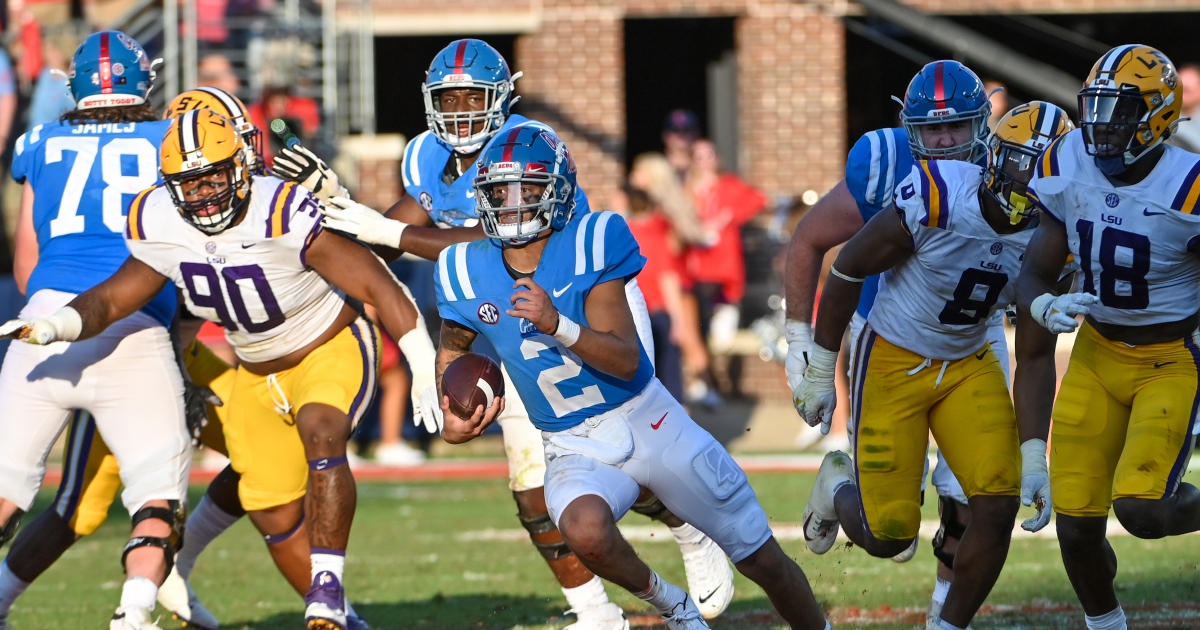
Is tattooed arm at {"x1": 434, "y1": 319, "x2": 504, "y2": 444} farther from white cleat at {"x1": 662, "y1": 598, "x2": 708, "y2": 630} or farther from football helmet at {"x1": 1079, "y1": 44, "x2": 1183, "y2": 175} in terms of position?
football helmet at {"x1": 1079, "y1": 44, "x2": 1183, "y2": 175}

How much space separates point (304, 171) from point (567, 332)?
176 cm

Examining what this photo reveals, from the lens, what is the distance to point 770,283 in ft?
45.4

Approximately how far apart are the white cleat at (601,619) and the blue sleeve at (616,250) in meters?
1.26

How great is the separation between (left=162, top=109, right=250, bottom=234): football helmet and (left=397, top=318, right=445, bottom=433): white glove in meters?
0.73

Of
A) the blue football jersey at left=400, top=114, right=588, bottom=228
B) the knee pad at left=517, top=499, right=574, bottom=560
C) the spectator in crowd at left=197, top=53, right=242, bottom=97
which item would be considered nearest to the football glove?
the blue football jersey at left=400, top=114, right=588, bottom=228

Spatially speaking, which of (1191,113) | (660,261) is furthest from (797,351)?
(660,261)

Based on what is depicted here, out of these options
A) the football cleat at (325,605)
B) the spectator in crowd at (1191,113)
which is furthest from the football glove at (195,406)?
the spectator in crowd at (1191,113)

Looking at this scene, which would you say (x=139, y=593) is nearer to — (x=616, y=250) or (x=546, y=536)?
(x=546, y=536)

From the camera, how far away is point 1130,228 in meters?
4.87

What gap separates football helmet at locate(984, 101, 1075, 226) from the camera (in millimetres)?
5082

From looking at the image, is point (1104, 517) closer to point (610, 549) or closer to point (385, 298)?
point (610, 549)

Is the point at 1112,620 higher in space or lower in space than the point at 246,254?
lower

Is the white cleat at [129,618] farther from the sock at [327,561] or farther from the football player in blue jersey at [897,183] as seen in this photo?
the football player in blue jersey at [897,183]

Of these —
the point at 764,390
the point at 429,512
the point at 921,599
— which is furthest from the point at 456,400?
the point at 764,390
